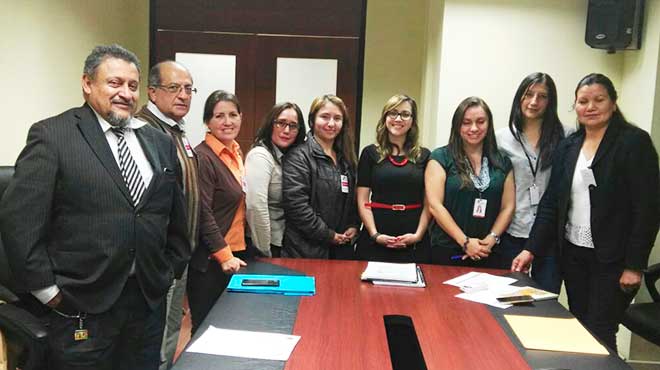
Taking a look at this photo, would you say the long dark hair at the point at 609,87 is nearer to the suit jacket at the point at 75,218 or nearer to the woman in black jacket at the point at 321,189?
the woman in black jacket at the point at 321,189

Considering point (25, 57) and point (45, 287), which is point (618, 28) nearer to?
point (45, 287)

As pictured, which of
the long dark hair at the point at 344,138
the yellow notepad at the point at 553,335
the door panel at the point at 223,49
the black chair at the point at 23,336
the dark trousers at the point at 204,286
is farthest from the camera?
the door panel at the point at 223,49

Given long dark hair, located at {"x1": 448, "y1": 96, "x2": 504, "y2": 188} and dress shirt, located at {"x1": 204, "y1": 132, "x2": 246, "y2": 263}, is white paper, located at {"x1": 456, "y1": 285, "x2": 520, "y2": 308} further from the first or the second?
dress shirt, located at {"x1": 204, "y1": 132, "x2": 246, "y2": 263}

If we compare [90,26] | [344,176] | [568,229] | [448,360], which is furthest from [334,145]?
[90,26]

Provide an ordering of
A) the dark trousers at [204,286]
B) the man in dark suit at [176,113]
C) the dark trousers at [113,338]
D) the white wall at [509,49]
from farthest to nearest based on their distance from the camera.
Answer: the white wall at [509,49] → the dark trousers at [204,286] → the man in dark suit at [176,113] → the dark trousers at [113,338]

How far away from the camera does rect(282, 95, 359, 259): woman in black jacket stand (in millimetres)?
2783

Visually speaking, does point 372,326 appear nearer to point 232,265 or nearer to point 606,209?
point 232,265

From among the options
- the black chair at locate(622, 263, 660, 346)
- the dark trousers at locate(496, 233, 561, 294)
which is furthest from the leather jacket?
the black chair at locate(622, 263, 660, 346)

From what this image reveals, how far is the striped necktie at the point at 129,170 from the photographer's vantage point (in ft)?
6.00

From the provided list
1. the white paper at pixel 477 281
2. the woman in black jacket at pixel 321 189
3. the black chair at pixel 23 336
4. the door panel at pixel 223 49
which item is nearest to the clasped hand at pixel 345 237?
the woman in black jacket at pixel 321 189

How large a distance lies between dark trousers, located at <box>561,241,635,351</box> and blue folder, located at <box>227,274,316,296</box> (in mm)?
1330

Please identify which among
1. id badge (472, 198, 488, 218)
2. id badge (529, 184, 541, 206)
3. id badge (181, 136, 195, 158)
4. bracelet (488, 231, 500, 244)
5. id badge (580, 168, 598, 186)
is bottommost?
bracelet (488, 231, 500, 244)

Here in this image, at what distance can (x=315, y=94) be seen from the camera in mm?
4680

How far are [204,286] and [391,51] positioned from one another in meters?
2.96
